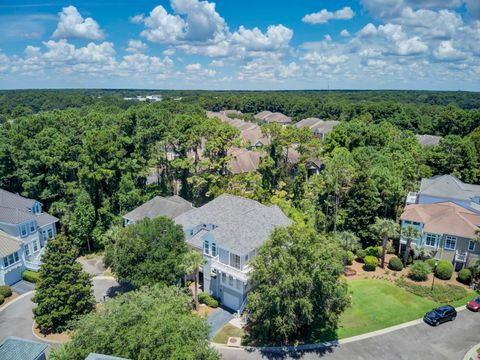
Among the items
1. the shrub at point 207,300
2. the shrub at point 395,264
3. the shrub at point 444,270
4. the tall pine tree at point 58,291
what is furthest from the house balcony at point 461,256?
the tall pine tree at point 58,291

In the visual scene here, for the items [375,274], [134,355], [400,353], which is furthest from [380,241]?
[134,355]

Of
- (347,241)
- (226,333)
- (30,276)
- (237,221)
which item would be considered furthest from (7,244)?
(347,241)

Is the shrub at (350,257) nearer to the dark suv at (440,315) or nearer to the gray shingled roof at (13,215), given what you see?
the dark suv at (440,315)

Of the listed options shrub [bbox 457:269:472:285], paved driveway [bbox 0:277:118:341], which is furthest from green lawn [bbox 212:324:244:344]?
shrub [bbox 457:269:472:285]

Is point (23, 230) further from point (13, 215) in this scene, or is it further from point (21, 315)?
point (21, 315)

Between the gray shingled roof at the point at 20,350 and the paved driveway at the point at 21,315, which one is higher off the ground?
the gray shingled roof at the point at 20,350

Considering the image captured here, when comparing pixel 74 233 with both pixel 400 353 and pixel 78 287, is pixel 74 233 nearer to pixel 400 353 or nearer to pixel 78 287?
pixel 78 287
